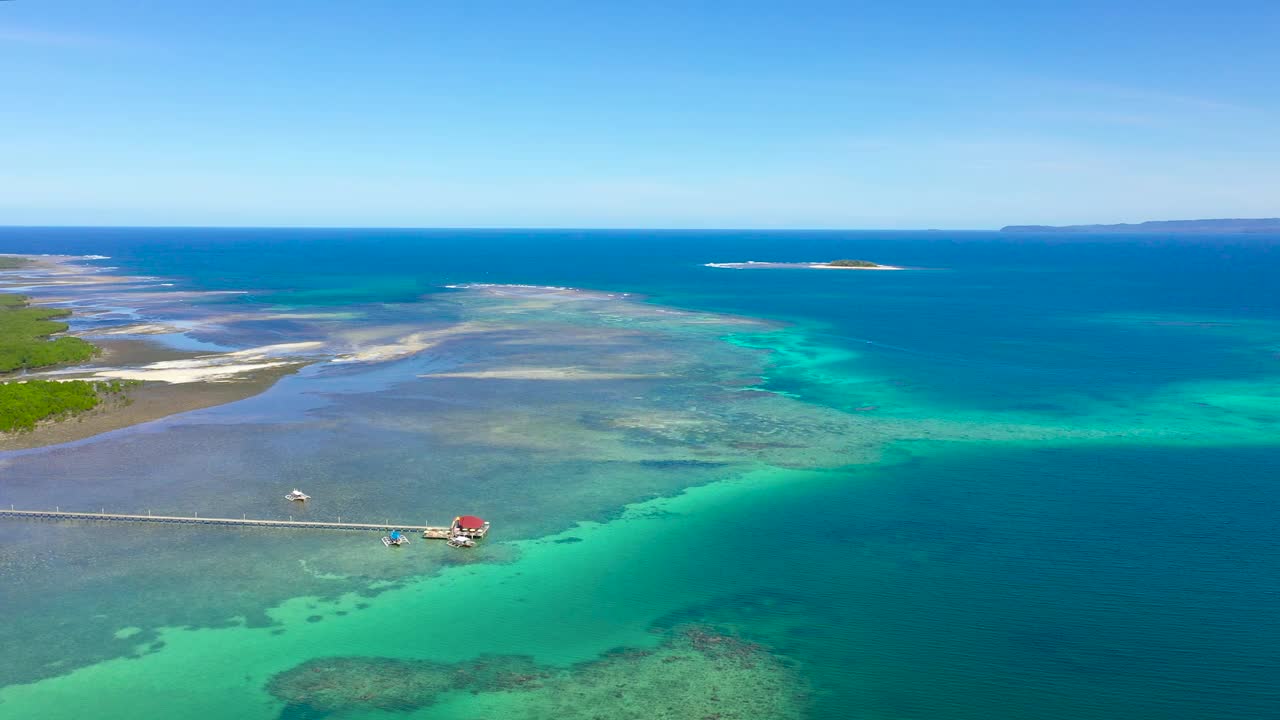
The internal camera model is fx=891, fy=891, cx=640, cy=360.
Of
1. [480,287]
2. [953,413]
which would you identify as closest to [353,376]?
[953,413]

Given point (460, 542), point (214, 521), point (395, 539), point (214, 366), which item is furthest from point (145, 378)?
point (460, 542)

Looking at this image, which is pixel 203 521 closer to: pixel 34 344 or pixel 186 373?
pixel 186 373

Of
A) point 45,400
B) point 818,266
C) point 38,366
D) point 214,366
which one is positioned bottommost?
point 214,366

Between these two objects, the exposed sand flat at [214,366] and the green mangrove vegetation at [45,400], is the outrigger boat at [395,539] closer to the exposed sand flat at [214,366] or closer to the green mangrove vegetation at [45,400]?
the green mangrove vegetation at [45,400]

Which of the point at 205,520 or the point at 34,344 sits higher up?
the point at 34,344

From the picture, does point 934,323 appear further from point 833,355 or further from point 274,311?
point 274,311

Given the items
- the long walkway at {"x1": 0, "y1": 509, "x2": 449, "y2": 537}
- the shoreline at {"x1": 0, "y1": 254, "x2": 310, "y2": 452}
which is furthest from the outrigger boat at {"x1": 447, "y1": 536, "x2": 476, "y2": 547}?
the shoreline at {"x1": 0, "y1": 254, "x2": 310, "y2": 452}
